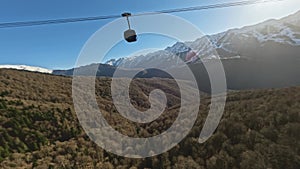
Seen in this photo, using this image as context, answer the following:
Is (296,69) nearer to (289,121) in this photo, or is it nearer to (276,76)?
(276,76)

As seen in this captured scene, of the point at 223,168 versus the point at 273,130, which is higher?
the point at 273,130

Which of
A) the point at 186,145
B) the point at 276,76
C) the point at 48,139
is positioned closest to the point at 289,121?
the point at 186,145

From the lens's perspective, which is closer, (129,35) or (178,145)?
(129,35)

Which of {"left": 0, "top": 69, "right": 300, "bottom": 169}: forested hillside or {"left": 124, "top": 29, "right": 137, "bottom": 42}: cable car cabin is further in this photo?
{"left": 0, "top": 69, "right": 300, "bottom": 169}: forested hillside

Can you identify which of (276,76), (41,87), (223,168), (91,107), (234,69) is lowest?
(223,168)

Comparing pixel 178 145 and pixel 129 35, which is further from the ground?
pixel 129 35

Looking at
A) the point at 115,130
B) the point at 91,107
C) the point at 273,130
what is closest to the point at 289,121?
the point at 273,130

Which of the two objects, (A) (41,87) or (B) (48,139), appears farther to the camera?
(A) (41,87)

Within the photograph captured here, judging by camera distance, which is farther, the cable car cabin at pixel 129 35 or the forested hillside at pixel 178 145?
the forested hillside at pixel 178 145

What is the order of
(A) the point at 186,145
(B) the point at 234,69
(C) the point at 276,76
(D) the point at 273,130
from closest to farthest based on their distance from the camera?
(D) the point at 273,130 < (A) the point at 186,145 < (C) the point at 276,76 < (B) the point at 234,69

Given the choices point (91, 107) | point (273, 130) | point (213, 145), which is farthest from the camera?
point (91, 107)
